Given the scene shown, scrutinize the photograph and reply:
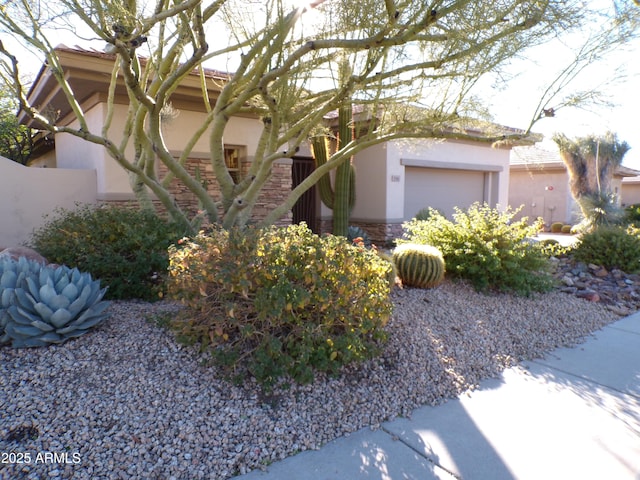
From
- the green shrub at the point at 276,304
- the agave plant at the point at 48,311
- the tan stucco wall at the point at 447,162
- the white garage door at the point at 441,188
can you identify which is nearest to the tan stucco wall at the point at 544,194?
the tan stucco wall at the point at 447,162

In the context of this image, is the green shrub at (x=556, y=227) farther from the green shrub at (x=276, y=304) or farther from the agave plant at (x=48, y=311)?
the agave plant at (x=48, y=311)

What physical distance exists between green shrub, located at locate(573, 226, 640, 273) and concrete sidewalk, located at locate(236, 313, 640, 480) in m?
5.47

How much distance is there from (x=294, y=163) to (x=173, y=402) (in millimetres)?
10593

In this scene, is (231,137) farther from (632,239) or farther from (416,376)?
(632,239)

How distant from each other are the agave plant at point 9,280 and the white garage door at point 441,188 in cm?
1137

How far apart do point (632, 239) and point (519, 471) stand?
8279mm

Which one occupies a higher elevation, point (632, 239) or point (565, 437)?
point (632, 239)

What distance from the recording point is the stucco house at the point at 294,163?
969 centimetres

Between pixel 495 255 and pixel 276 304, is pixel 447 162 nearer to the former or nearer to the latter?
pixel 495 255

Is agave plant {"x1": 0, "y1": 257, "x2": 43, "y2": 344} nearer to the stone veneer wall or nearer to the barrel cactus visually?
the barrel cactus

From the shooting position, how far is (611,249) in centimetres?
960

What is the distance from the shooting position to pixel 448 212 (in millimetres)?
15656

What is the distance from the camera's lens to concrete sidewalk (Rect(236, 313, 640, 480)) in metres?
3.12

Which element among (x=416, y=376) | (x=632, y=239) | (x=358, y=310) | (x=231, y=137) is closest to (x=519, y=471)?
(x=416, y=376)
